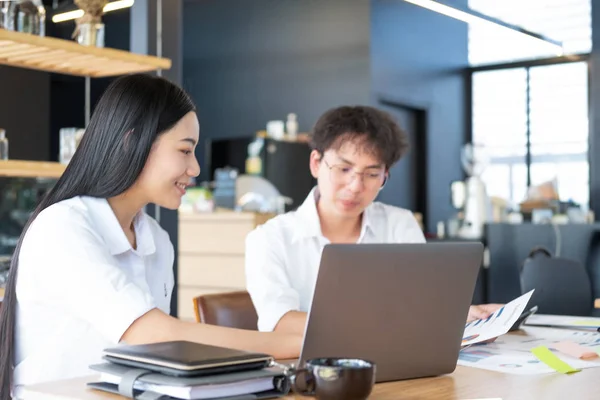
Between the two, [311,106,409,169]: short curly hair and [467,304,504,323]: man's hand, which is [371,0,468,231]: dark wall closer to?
[311,106,409,169]: short curly hair

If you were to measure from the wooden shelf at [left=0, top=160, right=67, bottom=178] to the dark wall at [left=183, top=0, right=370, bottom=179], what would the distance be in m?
5.68

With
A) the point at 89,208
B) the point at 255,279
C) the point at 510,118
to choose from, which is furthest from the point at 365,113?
the point at 510,118

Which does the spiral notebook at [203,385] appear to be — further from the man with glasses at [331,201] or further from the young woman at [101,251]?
the man with glasses at [331,201]

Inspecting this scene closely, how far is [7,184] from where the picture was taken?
11.1ft

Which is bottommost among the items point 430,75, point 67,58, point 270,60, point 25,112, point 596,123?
point 25,112

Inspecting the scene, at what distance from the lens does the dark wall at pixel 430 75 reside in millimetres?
8961

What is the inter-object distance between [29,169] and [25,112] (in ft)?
0.94

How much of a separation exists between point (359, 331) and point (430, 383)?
0.66 ft

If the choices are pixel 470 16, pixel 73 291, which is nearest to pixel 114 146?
pixel 73 291

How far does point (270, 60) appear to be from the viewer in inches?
377

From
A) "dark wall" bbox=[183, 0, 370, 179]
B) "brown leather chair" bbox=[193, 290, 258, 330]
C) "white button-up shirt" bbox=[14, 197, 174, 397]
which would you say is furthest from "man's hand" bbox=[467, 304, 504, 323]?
"dark wall" bbox=[183, 0, 370, 179]

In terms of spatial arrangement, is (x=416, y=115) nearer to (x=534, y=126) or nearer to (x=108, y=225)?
(x=534, y=126)

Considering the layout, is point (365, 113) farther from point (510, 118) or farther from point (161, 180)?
point (510, 118)

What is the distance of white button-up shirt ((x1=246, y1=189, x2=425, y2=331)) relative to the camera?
2.32m
